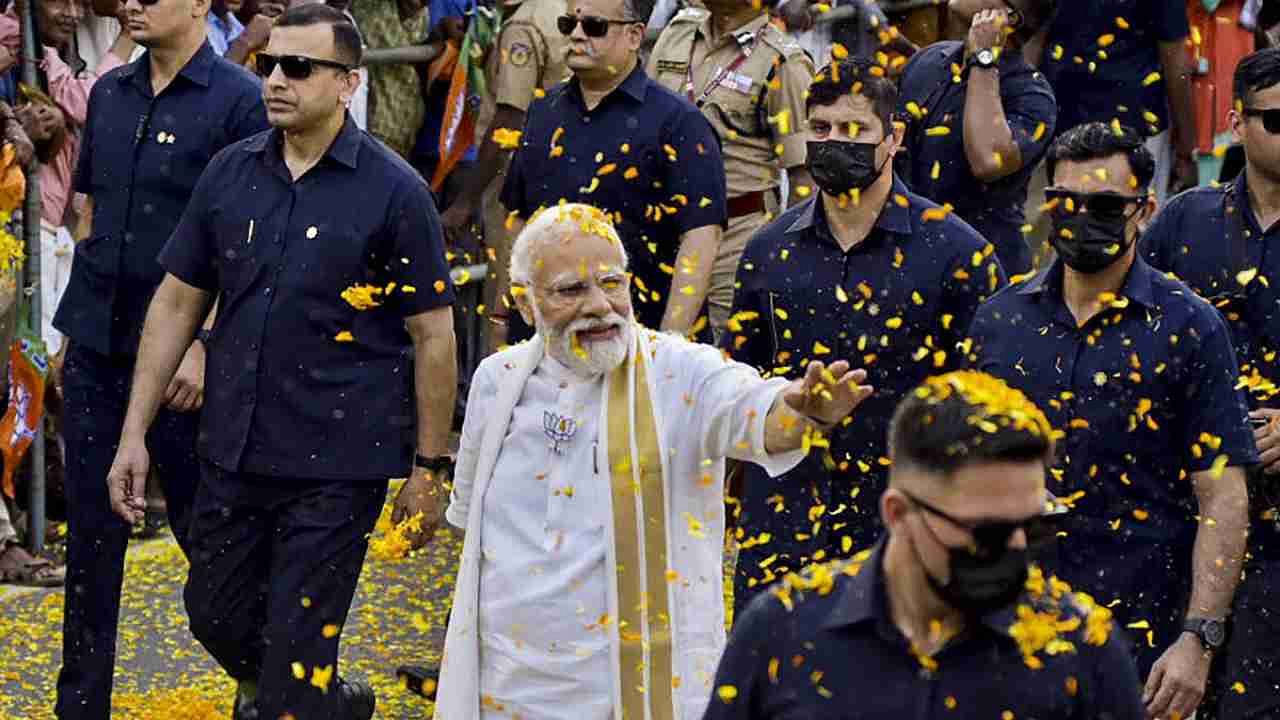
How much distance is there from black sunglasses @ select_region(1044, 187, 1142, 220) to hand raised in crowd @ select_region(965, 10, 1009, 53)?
263 centimetres

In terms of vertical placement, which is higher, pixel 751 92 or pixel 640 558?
pixel 751 92

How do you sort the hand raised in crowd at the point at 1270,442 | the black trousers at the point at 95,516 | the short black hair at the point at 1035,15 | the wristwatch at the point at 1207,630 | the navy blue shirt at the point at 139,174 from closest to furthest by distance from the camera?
the wristwatch at the point at 1207,630 → the hand raised in crowd at the point at 1270,442 → the black trousers at the point at 95,516 → the navy blue shirt at the point at 139,174 → the short black hair at the point at 1035,15

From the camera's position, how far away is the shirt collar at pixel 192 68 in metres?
8.97

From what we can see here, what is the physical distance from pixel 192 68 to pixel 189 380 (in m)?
1.14

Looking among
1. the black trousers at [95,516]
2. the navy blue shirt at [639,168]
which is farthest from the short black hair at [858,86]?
the black trousers at [95,516]

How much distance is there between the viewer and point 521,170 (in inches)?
386

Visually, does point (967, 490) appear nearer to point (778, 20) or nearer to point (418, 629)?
point (418, 629)

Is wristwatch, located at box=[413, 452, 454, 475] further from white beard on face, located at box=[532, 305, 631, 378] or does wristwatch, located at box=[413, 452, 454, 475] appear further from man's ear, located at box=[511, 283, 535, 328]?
white beard on face, located at box=[532, 305, 631, 378]

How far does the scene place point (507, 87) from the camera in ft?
38.7

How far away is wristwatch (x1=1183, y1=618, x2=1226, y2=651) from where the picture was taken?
6.91 metres

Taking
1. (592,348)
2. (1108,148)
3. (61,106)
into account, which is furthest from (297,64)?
(61,106)

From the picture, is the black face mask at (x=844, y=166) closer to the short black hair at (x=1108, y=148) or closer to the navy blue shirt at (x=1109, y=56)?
the short black hair at (x=1108, y=148)

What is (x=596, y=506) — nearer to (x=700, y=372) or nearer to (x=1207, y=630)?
(x=700, y=372)

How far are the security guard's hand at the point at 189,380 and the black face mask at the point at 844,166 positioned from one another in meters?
2.14
